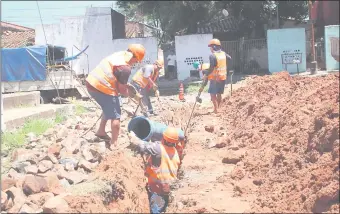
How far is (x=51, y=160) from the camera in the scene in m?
5.66

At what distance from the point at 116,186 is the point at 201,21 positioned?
20908 mm

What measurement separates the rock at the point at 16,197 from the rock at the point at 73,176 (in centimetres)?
66

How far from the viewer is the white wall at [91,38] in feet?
75.8

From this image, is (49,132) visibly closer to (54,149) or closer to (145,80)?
Result: (54,149)

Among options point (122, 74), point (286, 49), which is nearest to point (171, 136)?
point (122, 74)

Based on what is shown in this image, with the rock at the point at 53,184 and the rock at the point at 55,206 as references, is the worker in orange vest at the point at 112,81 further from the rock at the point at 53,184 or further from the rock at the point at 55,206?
the rock at the point at 55,206

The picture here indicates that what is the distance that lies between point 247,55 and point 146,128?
1822 centimetres

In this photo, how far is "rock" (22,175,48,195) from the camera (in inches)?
179

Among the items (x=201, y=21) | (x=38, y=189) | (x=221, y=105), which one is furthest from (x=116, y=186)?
(x=201, y=21)

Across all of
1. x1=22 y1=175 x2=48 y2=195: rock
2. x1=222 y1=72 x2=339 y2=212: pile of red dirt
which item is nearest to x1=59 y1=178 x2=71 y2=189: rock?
x1=22 y1=175 x2=48 y2=195: rock

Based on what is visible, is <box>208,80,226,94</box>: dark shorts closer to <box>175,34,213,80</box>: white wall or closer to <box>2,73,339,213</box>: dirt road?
<box>2,73,339,213</box>: dirt road

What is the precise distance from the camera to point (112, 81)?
6.48m

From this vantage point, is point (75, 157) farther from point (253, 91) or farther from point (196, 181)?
point (253, 91)

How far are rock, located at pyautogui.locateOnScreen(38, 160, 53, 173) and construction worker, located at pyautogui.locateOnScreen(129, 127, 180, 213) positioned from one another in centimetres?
102
